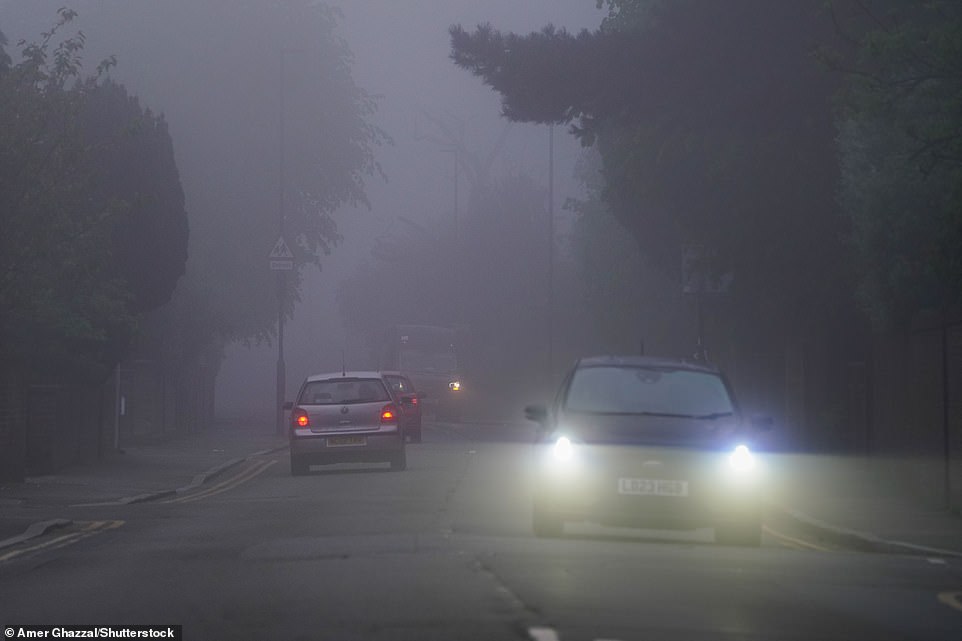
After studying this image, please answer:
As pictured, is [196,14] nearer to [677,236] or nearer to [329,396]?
[677,236]

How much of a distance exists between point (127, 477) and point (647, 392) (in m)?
15.9

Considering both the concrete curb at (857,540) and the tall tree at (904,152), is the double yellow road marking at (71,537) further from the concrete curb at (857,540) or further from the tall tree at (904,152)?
the tall tree at (904,152)

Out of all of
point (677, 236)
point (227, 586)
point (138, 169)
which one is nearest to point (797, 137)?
point (677, 236)

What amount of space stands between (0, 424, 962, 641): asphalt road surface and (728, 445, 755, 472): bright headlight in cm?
75

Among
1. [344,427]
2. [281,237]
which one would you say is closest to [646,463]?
[344,427]

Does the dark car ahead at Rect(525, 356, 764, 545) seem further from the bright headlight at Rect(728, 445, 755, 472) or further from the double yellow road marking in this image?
the double yellow road marking

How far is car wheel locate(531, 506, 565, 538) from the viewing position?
55.0 feet

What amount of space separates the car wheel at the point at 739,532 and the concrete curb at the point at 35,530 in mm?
6844

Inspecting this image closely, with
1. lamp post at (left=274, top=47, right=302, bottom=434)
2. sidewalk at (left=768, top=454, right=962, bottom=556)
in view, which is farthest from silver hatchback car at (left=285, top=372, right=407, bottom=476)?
lamp post at (left=274, top=47, right=302, bottom=434)

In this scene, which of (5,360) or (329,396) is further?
(329,396)

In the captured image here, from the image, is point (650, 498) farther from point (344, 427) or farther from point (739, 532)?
point (344, 427)

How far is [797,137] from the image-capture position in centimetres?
Result: 3362

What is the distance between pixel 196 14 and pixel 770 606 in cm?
5099

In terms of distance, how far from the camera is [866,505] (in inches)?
935
